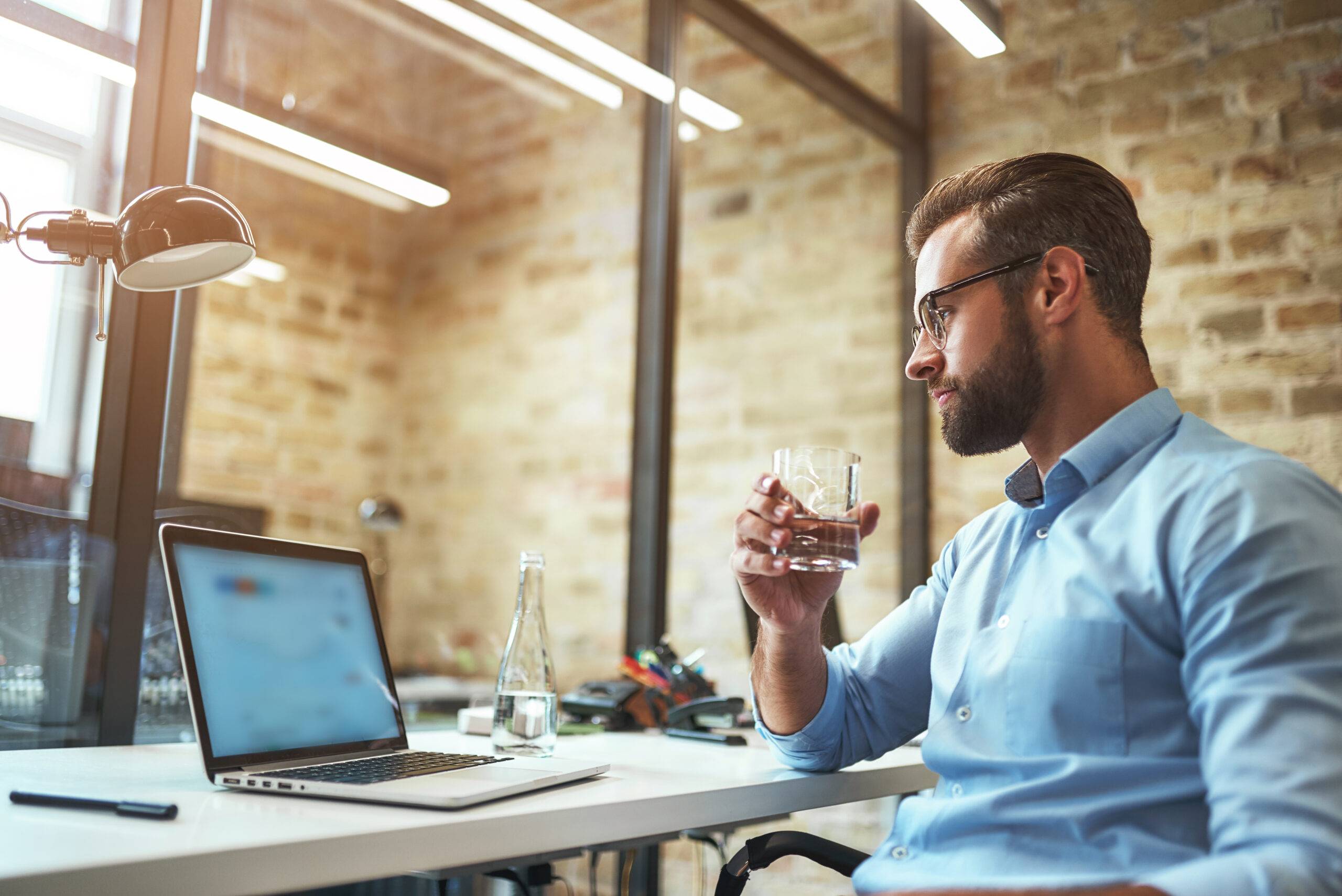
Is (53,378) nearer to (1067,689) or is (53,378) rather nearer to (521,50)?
(1067,689)

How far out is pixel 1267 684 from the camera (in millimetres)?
843

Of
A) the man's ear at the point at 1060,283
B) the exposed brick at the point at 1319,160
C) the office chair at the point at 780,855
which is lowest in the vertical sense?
the office chair at the point at 780,855

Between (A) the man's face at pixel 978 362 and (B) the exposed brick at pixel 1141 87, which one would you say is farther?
(B) the exposed brick at pixel 1141 87

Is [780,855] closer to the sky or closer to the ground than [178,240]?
closer to the ground

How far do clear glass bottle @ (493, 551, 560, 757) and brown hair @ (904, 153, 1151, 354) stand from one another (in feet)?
2.49

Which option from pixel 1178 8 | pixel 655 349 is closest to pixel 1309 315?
pixel 1178 8

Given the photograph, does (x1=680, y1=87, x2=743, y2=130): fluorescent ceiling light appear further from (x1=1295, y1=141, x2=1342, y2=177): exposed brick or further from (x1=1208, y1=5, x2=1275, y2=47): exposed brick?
(x1=1295, y1=141, x2=1342, y2=177): exposed brick

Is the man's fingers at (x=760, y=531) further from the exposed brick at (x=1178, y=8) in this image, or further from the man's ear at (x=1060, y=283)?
the exposed brick at (x=1178, y=8)

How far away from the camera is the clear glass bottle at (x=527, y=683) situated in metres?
1.44

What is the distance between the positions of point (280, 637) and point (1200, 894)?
3.12ft

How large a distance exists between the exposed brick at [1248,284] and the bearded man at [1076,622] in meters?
1.78

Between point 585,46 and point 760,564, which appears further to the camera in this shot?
point 585,46

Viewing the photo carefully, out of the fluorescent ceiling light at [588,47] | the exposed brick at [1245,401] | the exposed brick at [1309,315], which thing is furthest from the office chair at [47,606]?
the exposed brick at [1309,315]

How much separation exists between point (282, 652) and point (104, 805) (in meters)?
0.33
